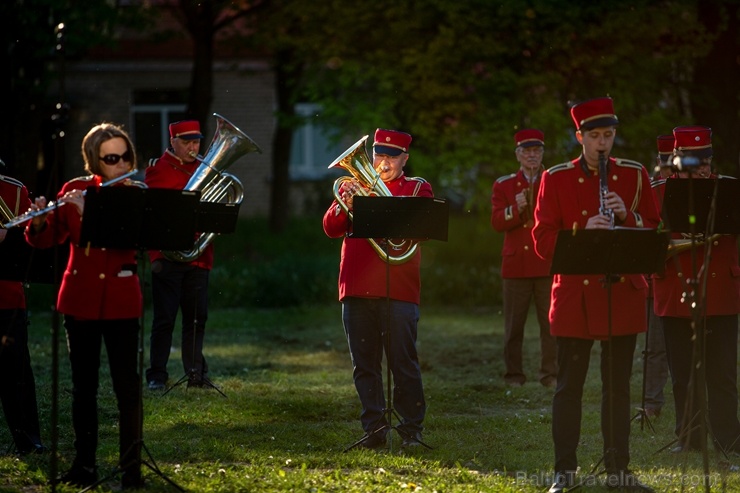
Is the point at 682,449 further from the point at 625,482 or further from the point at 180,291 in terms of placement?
the point at 180,291

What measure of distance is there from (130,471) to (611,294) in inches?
127

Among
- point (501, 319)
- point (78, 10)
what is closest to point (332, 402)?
point (501, 319)

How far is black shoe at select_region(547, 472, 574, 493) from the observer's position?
7.36 m

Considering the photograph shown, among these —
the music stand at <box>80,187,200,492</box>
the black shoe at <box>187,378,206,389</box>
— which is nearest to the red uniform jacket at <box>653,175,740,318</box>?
the music stand at <box>80,187,200,492</box>

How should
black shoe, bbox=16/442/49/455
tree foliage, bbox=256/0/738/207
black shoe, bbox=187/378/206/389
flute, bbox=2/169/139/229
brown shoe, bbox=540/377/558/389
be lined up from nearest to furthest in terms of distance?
flute, bbox=2/169/139/229, black shoe, bbox=16/442/49/455, black shoe, bbox=187/378/206/389, brown shoe, bbox=540/377/558/389, tree foliage, bbox=256/0/738/207

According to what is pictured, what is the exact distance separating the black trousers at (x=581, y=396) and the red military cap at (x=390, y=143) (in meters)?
2.26

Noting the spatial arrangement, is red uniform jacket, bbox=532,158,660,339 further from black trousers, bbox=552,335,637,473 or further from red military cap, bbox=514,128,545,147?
red military cap, bbox=514,128,545,147

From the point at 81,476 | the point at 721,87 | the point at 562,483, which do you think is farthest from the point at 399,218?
the point at 721,87

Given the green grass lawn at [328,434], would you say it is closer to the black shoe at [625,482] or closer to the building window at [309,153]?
the black shoe at [625,482]

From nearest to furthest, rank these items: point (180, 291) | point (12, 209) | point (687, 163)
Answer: point (687, 163)
point (12, 209)
point (180, 291)

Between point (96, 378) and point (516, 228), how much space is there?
5.96m

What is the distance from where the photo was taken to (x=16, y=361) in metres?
8.56

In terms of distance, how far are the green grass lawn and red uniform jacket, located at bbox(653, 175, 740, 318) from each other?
1088 mm

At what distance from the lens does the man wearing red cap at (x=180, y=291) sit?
11.3 m
